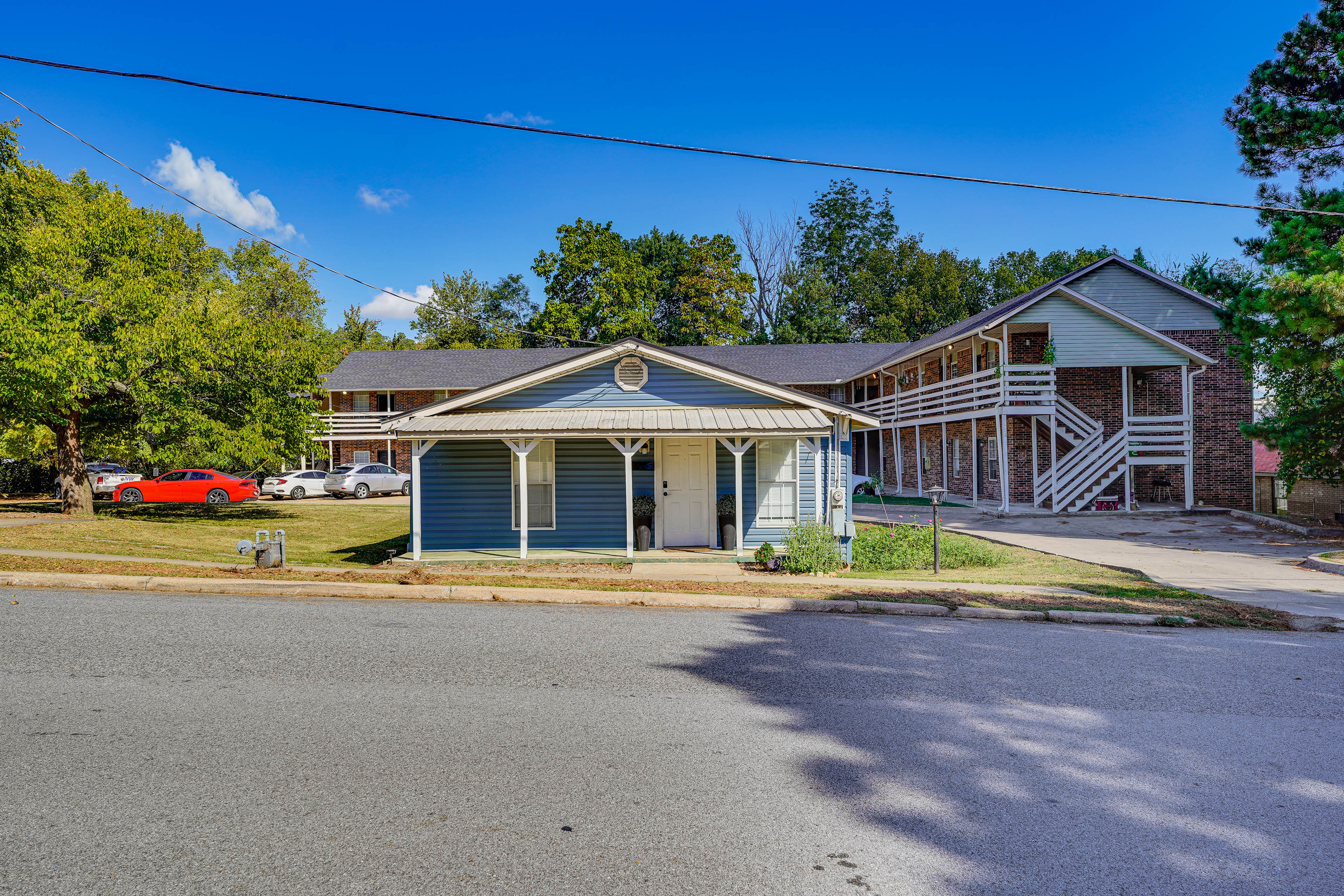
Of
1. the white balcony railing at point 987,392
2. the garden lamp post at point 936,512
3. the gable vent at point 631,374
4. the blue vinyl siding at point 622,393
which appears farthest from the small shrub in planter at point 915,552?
the white balcony railing at point 987,392

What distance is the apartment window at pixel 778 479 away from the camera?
52.1 ft

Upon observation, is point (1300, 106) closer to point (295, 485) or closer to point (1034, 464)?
point (1034, 464)

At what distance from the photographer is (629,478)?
1438 centimetres

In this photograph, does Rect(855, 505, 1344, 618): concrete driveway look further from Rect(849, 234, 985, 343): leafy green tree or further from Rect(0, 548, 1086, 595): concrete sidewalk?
Rect(849, 234, 985, 343): leafy green tree

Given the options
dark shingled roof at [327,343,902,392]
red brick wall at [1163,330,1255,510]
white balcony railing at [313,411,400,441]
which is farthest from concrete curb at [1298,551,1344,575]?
white balcony railing at [313,411,400,441]

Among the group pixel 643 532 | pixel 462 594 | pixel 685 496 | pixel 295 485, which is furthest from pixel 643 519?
pixel 295 485

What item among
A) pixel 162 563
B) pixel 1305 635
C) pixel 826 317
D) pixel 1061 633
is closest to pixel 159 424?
pixel 162 563

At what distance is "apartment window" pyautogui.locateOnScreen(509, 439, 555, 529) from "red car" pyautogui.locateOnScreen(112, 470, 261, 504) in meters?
20.4

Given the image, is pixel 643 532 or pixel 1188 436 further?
pixel 1188 436

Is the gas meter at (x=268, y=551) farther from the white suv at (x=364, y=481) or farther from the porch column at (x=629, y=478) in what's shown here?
the white suv at (x=364, y=481)

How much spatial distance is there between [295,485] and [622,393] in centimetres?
2356

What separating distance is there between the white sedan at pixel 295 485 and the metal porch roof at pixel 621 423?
21328 mm

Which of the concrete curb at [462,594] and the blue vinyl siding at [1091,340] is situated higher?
the blue vinyl siding at [1091,340]

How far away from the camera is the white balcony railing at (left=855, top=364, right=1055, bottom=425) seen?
77.7ft
